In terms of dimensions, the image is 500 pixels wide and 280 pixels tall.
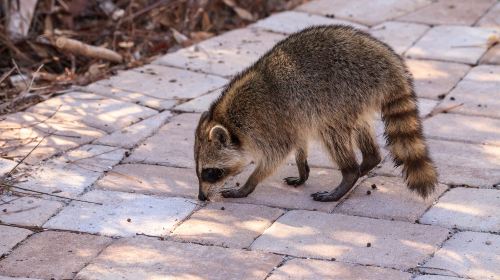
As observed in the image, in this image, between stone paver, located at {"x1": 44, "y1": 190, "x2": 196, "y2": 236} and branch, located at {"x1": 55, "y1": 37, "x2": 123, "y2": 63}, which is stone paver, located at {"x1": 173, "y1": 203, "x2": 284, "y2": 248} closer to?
stone paver, located at {"x1": 44, "y1": 190, "x2": 196, "y2": 236}

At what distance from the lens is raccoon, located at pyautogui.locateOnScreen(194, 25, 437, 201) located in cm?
560

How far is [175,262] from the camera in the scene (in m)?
4.91

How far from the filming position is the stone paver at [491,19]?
858 centimetres

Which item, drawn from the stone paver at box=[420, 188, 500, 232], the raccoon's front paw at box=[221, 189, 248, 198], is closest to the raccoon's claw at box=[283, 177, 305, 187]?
the raccoon's front paw at box=[221, 189, 248, 198]

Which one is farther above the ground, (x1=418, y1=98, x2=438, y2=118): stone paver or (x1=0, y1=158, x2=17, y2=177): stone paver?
(x1=0, y1=158, x2=17, y2=177): stone paver

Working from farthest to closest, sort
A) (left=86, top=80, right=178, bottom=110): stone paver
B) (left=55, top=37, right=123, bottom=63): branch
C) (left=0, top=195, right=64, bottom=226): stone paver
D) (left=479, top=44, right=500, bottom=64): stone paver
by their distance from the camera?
1. (left=55, top=37, right=123, bottom=63): branch
2. (left=479, top=44, right=500, bottom=64): stone paver
3. (left=86, top=80, right=178, bottom=110): stone paver
4. (left=0, top=195, right=64, bottom=226): stone paver

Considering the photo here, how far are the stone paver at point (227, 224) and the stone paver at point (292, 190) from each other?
0.12 m

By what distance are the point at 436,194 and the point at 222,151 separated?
4.11 ft

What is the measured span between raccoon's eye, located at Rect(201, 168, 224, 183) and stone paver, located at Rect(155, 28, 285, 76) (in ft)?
6.68

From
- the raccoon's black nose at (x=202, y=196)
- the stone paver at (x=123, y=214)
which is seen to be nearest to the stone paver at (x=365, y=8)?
the raccoon's black nose at (x=202, y=196)

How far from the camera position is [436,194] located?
18.5 feet

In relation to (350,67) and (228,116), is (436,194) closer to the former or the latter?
(350,67)

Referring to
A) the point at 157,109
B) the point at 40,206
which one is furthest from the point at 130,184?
the point at 157,109

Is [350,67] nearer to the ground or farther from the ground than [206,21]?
farther from the ground
